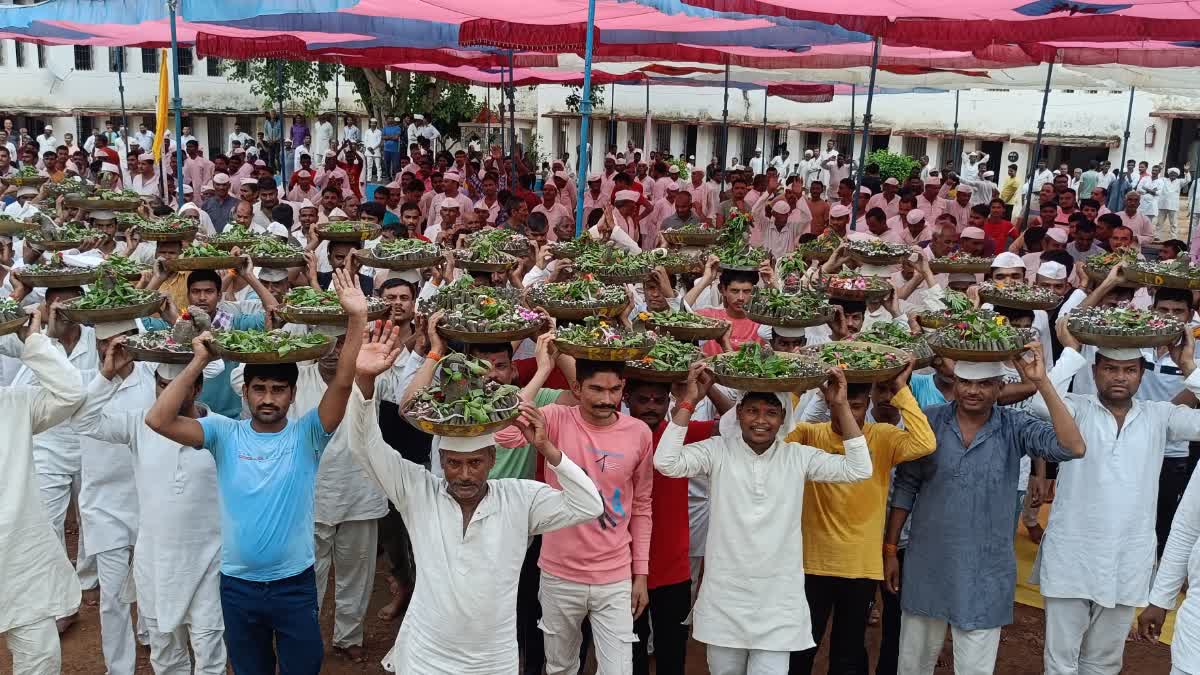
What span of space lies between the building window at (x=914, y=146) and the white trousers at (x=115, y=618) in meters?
30.2

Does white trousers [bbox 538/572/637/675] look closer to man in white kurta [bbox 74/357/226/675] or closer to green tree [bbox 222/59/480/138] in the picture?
man in white kurta [bbox 74/357/226/675]

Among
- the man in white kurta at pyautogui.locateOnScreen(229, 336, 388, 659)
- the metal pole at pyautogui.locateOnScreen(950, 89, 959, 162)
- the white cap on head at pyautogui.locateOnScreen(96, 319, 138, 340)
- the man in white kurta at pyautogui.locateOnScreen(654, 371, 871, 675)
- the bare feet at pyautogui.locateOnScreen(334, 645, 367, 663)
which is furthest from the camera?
the metal pole at pyautogui.locateOnScreen(950, 89, 959, 162)

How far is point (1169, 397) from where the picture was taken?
22.4 ft

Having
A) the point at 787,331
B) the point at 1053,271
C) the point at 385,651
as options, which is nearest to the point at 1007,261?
the point at 1053,271

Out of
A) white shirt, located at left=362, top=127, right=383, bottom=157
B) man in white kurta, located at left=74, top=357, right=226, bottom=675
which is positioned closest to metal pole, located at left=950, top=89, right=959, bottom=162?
white shirt, located at left=362, top=127, right=383, bottom=157

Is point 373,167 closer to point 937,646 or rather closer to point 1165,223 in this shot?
point 1165,223

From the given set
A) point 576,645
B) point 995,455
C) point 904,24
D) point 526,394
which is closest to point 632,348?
point 526,394

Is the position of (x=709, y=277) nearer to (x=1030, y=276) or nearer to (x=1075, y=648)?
(x=1075, y=648)

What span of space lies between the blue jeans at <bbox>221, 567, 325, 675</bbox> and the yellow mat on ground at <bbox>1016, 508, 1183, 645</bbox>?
4.04 metres

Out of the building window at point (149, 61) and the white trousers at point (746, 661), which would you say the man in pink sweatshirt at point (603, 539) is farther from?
the building window at point (149, 61)

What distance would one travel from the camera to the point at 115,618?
548 cm

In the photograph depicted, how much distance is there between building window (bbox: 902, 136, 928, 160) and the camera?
32969 mm

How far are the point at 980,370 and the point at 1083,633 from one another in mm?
1460

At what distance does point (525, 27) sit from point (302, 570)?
720cm
